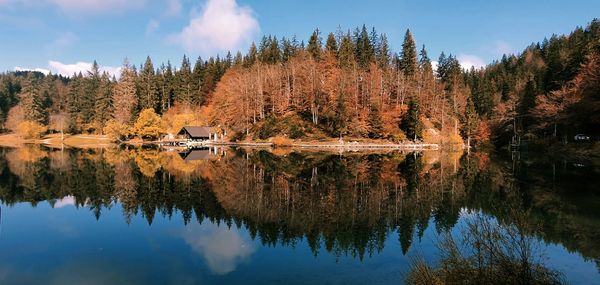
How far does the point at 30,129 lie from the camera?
100 m

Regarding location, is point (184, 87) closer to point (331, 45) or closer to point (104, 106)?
point (104, 106)

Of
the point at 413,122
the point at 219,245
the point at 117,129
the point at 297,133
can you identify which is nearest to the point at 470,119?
the point at 413,122

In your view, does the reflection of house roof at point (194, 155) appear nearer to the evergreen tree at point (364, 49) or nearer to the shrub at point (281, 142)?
the shrub at point (281, 142)

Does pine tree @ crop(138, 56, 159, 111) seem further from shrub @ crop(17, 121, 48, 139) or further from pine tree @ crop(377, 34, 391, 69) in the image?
pine tree @ crop(377, 34, 391, 69)

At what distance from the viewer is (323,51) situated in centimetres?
10256

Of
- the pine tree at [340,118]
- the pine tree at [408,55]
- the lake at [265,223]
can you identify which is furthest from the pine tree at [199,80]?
the lake at [265,223]

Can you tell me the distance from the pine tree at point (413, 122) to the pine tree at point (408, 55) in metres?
25.2

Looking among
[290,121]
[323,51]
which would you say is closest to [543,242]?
[290,121]

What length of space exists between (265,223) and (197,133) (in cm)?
8042

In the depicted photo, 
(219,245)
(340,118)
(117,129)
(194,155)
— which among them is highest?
(340,118)

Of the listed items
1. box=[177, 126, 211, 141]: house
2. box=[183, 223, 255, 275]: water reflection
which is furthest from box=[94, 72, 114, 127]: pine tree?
box=[183, 223, 255, 275]: water reflection

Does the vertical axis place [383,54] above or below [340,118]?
above

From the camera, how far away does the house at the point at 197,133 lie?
93500 millimetres

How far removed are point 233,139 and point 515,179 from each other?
Result: 228ft
